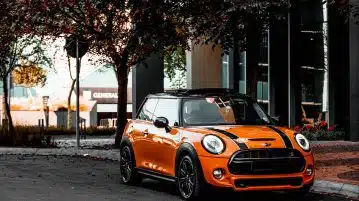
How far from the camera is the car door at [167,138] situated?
10836 mm

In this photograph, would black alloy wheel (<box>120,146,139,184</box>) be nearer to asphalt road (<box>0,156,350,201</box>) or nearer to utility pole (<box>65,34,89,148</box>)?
asphalt road (<box>0,156,350,201</box>)

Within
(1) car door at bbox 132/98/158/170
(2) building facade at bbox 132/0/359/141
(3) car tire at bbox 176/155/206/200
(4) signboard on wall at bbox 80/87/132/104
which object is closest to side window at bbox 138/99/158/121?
(1) car door at bbox 132/98/158/170

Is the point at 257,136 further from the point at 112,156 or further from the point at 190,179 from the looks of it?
the point at 112,156

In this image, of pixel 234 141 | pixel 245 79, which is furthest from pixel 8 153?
pixel 245 79

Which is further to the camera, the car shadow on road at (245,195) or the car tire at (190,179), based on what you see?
the car shadow on road at (245,195)

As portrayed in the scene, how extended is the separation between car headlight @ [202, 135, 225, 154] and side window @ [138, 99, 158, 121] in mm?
2154

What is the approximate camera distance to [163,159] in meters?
11.1

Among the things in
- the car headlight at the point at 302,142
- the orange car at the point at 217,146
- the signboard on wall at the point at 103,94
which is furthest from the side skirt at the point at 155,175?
the signboard on wall at the point at 103,94

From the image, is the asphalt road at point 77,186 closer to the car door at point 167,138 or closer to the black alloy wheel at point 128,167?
the black alloy wheel at point 128,167

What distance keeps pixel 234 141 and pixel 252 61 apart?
22.7 ft

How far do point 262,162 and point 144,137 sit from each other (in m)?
2.71

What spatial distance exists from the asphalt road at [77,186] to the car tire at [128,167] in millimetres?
159

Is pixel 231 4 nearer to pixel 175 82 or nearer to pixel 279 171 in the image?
pixel 279 171

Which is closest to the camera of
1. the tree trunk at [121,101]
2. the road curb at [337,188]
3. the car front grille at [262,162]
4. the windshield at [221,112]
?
the car front grille at [262,162]
